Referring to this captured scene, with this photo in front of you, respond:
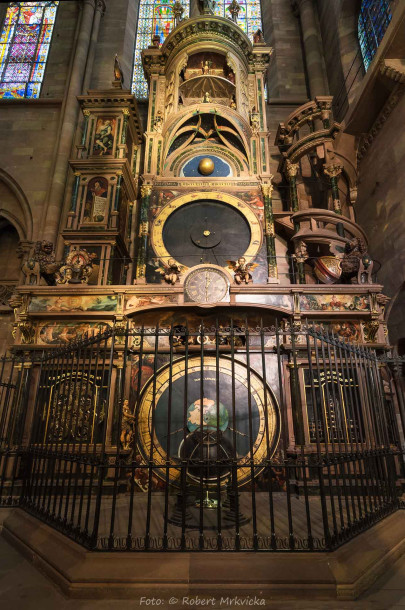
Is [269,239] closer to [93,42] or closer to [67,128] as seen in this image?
[67,128]

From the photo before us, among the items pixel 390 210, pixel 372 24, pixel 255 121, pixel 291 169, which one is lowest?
pixel 390 210

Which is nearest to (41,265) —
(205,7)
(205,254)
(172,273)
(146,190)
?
(172,273)

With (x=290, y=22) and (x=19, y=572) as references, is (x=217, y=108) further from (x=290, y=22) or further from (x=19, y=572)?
(x=19, y=572)

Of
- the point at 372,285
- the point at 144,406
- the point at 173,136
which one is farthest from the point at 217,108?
the point at 144,406

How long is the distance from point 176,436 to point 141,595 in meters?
3.88

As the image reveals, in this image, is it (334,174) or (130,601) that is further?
(334,174)

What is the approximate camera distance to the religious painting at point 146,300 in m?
7.47

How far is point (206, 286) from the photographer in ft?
25.0

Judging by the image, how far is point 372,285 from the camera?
7.42m

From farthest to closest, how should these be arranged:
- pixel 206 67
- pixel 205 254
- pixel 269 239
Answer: pixel 206 67
pixel 269 239
pixel 205 254

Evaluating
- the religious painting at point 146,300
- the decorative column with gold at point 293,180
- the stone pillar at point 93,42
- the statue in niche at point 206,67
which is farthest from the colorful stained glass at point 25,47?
the religious painting at point 146,300

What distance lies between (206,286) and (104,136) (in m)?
5.81

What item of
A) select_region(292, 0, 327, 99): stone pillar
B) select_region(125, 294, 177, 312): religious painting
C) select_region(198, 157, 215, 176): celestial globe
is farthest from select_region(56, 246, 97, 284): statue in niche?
select_region(292, 0, 327, 99): stone pillar

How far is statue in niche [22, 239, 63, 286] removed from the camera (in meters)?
7.92
